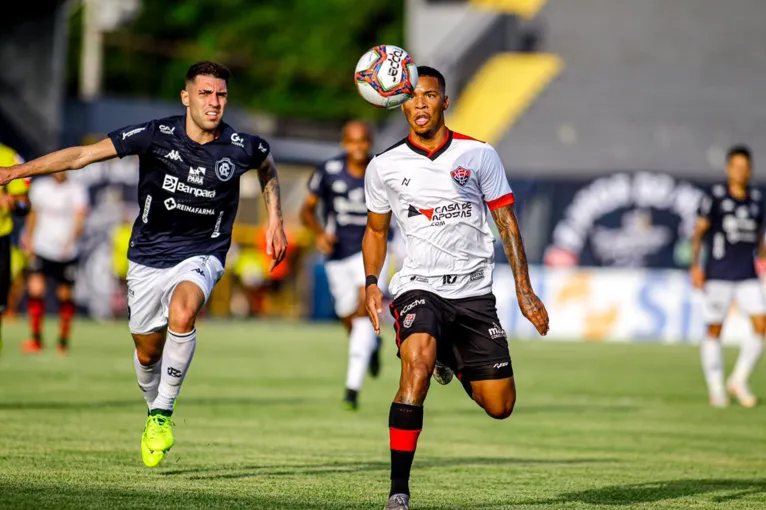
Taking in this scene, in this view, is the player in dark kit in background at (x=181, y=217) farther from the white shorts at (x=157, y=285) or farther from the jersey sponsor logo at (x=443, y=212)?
the jersey sponsor logo at (x=443, y=212)

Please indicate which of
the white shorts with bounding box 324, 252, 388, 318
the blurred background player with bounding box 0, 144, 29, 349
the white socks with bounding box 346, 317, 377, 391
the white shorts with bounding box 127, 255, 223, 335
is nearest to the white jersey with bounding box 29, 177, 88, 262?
the white shorts with bounding box 324, 252, 388, 318

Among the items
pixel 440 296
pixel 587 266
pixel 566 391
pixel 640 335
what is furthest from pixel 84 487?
pixel 587 266

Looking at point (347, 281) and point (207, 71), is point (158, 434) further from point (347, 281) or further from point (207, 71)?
point (347, 281)

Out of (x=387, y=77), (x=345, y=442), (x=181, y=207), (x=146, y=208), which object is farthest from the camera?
(x=345, y=442)

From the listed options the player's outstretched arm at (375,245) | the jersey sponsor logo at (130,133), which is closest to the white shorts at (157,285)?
the jersey sponsor logo at (130,133)

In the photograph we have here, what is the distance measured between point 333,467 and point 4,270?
4.35m

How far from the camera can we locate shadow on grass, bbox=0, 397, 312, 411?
12.6 metres

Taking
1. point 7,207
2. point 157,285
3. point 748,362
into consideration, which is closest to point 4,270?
point 7,207

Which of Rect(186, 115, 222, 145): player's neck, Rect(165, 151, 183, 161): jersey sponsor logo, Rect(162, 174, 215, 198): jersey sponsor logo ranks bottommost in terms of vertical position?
Rect(162, 174, 215, 198): jersey sponsor logo

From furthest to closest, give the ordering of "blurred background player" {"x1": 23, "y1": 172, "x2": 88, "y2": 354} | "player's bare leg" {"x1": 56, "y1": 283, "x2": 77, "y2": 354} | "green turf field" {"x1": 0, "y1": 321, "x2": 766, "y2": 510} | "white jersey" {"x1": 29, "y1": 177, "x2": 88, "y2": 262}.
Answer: "white jersey" {"x1": 29, "y1": 177, "x2": 88, "y2": 262}
"blurred background player" {"x1": 23, "y1": 172, "x2": 88, "y2": 354}
"player's bare leg" {"x1": 56, "y1": 283, "x2": 77, "y2": 354}
"green turf field" {"x1": 0, "y1": 321, "x2": 766, "y2": 510}

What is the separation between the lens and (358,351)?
13.7 m

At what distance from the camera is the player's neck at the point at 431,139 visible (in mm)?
7977

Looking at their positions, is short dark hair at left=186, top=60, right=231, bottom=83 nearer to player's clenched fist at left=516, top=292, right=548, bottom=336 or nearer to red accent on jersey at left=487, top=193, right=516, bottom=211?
red accent on jersey at left=487, top=193, right=516, bottom=211

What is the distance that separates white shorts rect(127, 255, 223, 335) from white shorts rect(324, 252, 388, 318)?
4.92 m
